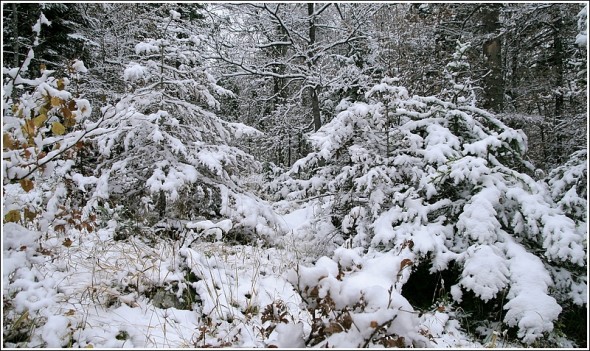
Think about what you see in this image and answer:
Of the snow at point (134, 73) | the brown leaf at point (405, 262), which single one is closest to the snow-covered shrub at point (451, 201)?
the brown leaf at point (405, 262)

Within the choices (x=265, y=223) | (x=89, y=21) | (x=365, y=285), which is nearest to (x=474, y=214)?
(x=365, y=285)

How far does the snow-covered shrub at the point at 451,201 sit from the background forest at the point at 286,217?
20 mm

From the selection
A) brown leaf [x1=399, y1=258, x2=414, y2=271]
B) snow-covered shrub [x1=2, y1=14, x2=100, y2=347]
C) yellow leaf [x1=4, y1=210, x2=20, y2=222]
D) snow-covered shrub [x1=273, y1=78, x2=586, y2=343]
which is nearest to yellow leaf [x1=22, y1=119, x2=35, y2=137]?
snow-covered shrub [x1=2, y1=14, x2=100, y2=347]

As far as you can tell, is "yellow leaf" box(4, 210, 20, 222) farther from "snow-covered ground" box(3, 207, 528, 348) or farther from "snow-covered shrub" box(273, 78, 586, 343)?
"snow-covered shrub" box(273, 78, 586, 343)

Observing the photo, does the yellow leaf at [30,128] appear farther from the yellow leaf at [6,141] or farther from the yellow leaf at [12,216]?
the yellow leaf at [12,216]

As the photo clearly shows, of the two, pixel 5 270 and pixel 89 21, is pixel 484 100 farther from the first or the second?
pixel 89 21

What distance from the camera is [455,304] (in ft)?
12.2

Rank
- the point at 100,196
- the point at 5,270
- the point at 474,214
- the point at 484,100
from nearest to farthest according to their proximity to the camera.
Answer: the point at 5,270, the point at 474,214, the point at 100,196, the point at 484,100

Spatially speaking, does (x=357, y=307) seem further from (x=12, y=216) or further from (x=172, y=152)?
(x=172, y=152)

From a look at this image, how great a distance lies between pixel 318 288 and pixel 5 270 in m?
2.09

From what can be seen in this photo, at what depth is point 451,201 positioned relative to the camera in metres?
4.21

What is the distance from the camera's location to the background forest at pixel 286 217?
8.08 feet

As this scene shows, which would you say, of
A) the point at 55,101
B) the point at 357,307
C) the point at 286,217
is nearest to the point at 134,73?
the point at 55,101

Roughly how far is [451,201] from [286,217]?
3.01 meters
